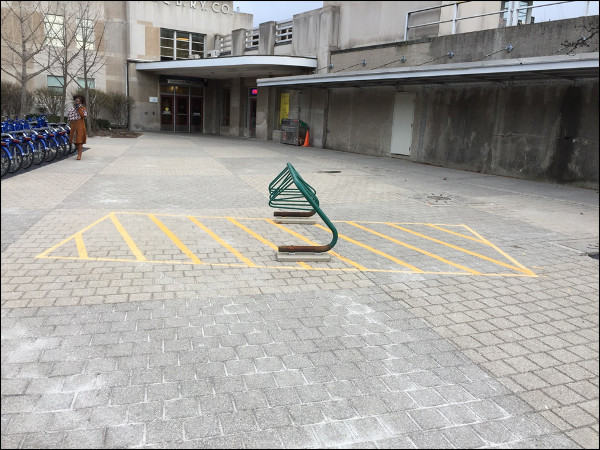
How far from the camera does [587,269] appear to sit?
18.4ft

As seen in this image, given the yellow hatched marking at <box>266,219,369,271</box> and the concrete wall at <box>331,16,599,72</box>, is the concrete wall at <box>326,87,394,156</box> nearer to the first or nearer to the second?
the concrete wall at <box>331,16,599,72</box>

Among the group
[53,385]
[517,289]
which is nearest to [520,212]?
[517,289]

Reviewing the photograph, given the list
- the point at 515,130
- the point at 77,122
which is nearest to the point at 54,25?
the point at 77,122

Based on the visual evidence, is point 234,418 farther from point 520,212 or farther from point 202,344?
point 520,212

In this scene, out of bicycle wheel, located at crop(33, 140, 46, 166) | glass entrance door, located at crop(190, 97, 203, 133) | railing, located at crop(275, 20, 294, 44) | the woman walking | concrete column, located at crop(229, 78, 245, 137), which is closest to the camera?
bicycle wheel, located at crop(33, 140, 46, 166)

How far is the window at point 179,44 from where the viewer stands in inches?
1171

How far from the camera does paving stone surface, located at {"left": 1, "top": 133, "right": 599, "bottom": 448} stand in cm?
268

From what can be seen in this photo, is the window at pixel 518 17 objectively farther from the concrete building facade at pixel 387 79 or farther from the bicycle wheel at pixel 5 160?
the bicycle wheel at pixel 5 160

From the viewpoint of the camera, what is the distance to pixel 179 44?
30141mm

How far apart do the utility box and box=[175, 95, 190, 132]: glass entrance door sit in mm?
10606

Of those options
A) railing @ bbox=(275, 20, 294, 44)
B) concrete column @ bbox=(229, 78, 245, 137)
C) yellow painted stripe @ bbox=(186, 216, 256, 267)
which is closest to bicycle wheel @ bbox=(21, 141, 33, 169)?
yellow painted stripe @ bbox=(186, 216, 256, 267)

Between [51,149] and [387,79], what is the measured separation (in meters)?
10.2

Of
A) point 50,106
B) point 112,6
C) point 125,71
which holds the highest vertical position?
point 112,6

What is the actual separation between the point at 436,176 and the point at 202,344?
11429mm
